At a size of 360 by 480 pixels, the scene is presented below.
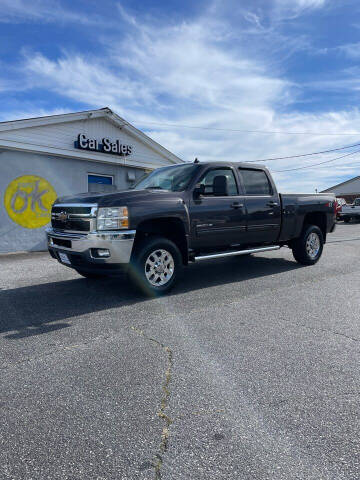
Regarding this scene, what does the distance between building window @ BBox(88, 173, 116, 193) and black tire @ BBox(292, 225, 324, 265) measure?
24.8 ft

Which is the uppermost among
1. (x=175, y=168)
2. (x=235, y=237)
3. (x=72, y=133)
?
(x=72, y=133)

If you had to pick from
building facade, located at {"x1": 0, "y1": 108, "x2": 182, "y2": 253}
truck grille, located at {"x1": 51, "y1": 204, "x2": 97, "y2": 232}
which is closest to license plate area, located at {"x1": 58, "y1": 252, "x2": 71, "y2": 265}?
truck grille, located at {"x1": 51, "y1": 204, "x2": 97, "y2": 232}

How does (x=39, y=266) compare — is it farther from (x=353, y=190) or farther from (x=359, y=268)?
(x=353, y=190)

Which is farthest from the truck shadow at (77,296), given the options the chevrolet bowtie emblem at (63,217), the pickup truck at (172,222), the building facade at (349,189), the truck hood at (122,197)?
the building facade at (349,189)

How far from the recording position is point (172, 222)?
18.2 feet

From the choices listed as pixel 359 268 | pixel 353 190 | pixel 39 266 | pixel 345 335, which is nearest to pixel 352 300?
pixel 345 335

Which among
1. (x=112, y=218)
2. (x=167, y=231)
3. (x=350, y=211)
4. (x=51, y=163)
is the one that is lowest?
(x=167, y=231)

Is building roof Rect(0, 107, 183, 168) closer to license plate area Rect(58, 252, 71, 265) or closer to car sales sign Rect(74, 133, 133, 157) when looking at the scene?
car sales sign Rect(74, 133, 133, 157)

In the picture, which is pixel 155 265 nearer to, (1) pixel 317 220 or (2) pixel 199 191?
(2) pixel 199 191

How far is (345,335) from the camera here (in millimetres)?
3865

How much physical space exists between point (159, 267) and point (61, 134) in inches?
325

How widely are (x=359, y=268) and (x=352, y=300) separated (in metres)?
2.86

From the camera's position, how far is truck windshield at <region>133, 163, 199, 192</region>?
5914 millimetres

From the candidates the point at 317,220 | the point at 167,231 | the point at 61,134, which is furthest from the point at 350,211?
the point at 167,231
